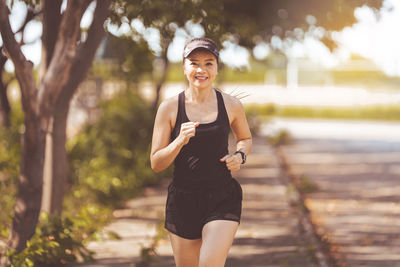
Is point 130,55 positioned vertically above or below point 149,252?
above

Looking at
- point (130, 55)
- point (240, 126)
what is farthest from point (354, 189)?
point (240, 126)

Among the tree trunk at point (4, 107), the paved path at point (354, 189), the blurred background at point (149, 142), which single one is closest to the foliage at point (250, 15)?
the blurred background at point (149, 142)

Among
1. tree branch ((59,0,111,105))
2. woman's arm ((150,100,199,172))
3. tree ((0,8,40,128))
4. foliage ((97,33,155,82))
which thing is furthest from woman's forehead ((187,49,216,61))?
tree ((0,8,40,128))

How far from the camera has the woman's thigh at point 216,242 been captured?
3189 mm

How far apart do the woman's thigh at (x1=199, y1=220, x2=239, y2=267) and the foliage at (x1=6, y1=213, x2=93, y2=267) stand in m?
2.01

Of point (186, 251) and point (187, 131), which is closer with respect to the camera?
point (187, 131)

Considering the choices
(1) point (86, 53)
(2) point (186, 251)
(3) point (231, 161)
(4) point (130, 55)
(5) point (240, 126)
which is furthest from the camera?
(4) point (130, 55)

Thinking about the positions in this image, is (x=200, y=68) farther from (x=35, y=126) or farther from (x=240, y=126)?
(x=35, y=126)

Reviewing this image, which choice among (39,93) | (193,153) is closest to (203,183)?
(193,153)

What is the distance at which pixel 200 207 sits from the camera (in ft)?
11.1

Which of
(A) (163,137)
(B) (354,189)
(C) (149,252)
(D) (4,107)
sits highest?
(D) (4,107)

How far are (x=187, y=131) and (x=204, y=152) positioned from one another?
0.26 meters

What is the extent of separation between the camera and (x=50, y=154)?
5961 mm

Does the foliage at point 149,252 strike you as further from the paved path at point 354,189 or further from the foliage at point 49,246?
the paved path at point 354,189
